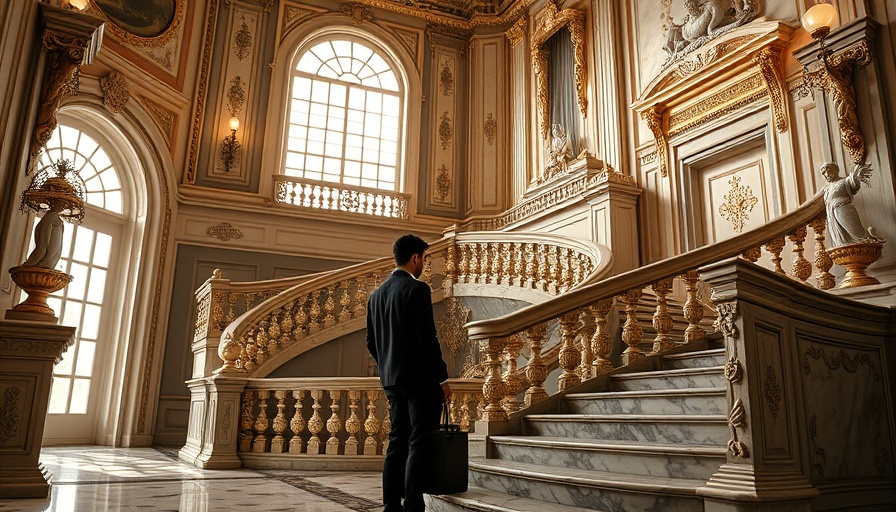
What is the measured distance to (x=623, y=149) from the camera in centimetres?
860

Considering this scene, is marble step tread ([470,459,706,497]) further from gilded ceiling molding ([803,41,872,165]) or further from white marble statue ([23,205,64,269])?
gilded ceiling molding ([803,41,872,165])

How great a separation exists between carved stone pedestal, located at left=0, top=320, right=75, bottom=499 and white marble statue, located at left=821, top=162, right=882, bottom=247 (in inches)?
188

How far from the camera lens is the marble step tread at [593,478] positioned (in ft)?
8.39

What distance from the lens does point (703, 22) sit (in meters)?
7.36

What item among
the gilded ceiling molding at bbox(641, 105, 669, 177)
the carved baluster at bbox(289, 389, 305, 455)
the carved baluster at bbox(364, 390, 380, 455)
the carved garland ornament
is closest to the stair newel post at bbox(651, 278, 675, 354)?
the carved baluster at bbox(364, 390, 380, 455)

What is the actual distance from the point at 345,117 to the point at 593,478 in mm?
9171

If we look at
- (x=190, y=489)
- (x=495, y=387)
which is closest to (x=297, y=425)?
(x=190, y=489)

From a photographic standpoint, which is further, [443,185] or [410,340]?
[443,185]

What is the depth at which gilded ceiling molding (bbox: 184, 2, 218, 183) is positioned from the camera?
9.58 m

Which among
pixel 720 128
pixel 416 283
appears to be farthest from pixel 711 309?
pixel 416 283

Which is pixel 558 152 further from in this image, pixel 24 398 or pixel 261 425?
pixel 24 398

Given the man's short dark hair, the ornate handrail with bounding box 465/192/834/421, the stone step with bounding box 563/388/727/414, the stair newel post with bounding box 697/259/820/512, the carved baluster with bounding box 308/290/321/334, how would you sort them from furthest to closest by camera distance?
the carved baluster with bounding box 308/290/321/334, the ornate handrail with bounding box 465/192/834/421, the stone step with bounding box 563/388/727/414, the man's short dark hair, the stair newel post with bounding box 697/259/820/512

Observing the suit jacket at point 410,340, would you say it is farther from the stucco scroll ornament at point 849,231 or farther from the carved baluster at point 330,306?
the carved baluster at point 330,306

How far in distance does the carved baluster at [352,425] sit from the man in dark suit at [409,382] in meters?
2.63
